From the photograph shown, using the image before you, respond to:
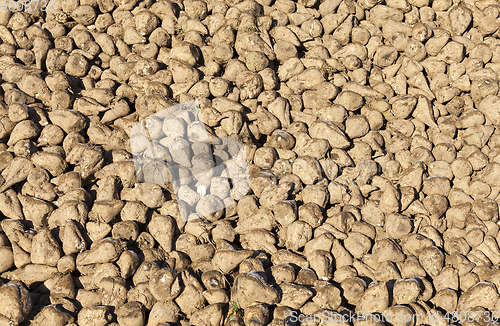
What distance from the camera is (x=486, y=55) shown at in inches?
214

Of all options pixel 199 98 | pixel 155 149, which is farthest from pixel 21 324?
pixel 199 98

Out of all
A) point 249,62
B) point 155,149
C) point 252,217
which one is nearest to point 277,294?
point 252,217

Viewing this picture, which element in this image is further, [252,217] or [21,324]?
[252,217]

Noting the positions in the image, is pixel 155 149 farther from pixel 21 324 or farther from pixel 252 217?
pixel 21 324

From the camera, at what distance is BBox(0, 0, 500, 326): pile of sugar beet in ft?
11.4

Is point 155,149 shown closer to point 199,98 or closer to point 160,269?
point 199,98

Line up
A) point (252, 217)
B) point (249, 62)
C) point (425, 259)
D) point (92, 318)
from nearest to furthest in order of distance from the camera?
1. point (92, 318)
2. point (425, 259)
3. point (252, 217)
4. point (249, 62)

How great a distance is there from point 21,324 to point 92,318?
653 mm

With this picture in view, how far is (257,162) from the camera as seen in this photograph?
4.37 metres

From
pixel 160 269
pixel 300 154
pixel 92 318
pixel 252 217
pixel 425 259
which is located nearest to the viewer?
pixel 92 318

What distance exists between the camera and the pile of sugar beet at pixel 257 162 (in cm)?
349

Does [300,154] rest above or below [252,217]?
above

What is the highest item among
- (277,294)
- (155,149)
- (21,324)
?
(155,149)

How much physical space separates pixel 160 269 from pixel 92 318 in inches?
25.7
